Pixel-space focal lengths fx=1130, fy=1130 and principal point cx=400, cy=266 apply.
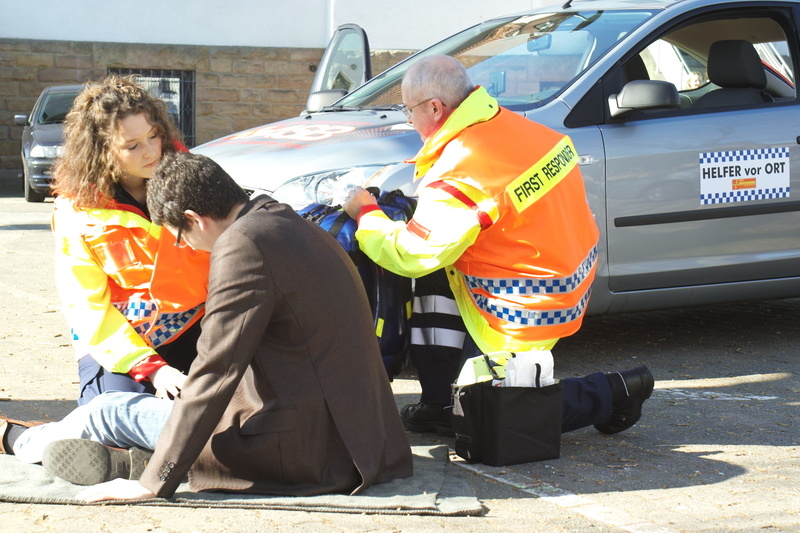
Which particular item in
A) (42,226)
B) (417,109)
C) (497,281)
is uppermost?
(417,109)

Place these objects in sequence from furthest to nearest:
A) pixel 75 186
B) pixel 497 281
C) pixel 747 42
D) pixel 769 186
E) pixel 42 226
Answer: pixel 42 226 < pixel 747 42 < pixel 769 186 < pixel 497 281 < pixel 75 186

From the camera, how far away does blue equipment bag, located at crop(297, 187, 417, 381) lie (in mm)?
4301

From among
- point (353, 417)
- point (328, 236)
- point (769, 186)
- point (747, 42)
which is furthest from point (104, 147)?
point (747, 42)

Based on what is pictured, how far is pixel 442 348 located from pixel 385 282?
356 millimetres

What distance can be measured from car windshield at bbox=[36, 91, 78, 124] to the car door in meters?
11.8

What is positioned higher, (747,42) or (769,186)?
(747,42)

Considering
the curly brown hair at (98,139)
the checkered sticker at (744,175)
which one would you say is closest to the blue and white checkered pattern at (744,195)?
the checkered sticker at (744,175)

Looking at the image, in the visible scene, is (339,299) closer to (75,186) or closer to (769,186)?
(75,186)

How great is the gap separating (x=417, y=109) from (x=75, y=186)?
133 cm

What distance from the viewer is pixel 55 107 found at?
1603 cm

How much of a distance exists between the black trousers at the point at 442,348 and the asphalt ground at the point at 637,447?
0.19m

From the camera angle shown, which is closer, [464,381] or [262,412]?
[262,412]

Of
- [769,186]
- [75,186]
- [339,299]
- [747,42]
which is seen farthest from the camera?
[747,42]

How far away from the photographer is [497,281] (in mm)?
4250
